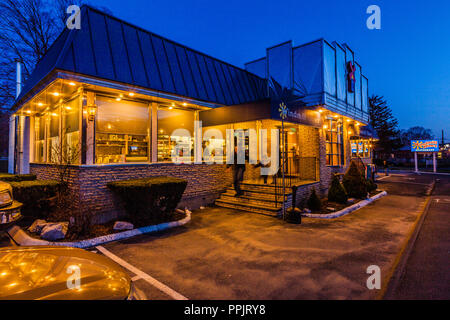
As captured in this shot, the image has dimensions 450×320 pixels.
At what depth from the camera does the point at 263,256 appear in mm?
4660

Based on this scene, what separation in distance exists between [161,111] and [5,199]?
547 centimetres

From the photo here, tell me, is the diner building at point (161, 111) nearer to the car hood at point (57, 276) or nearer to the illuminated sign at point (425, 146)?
the car hood at point (57, 276)

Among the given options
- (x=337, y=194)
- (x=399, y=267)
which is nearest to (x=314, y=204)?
(x=337, y=194)

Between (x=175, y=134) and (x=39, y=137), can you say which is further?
(x=39, y=137)

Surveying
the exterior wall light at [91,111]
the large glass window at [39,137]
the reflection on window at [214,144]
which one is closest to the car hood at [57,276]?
the exterior wall light at [91,111]

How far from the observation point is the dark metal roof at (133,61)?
6762 millimetres

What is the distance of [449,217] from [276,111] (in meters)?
6.73

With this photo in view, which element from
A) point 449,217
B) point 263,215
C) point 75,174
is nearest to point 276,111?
point 263,215

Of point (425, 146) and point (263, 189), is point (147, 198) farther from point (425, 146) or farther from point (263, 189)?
point (425, 146)

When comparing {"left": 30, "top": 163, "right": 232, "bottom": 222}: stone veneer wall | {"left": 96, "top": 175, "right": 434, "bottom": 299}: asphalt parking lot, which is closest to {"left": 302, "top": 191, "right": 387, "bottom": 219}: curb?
{"left": 96, "top": 175, "right": 434, "bottom": 299}: asphalt parking lot

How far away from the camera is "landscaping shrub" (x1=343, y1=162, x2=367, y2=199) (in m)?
10.4

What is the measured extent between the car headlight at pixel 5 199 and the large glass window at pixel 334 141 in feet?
40.9

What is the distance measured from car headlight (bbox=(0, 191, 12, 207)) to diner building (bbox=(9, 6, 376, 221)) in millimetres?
1616

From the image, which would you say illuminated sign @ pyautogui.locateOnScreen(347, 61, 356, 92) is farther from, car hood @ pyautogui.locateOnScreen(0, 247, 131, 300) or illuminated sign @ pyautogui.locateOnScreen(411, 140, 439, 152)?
illuminated sign @ pyautogui.locateOnScreen(411, 140, 439, 152)
